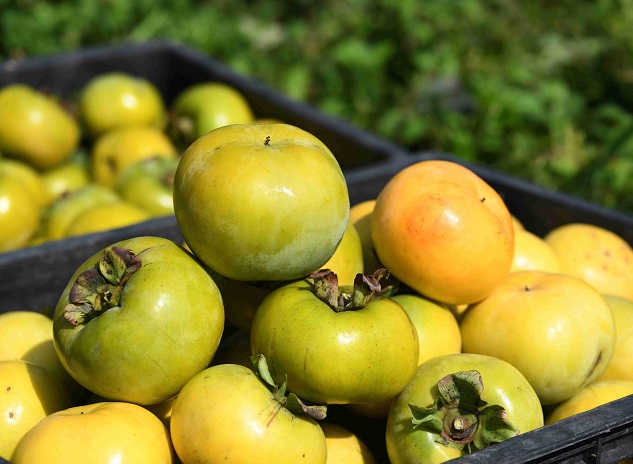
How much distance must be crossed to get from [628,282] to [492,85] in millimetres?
2722

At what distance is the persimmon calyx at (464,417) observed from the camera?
1479mm

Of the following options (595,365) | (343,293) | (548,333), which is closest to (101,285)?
(343,293)

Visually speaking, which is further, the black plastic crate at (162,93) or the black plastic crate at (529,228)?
the black plastic crate at (162,93)

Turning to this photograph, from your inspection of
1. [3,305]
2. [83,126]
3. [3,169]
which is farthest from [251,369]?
[83,126]

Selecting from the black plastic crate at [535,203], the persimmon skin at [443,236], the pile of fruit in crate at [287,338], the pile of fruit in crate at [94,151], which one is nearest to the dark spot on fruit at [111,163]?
the pile of fruit in crate at [94,151]

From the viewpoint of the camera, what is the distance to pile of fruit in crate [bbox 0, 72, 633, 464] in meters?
1.42

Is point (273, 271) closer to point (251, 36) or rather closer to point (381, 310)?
point (381, 310)

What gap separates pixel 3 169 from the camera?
2.98 meters

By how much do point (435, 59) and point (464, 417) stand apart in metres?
3.86

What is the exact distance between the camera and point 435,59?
16.6 feet

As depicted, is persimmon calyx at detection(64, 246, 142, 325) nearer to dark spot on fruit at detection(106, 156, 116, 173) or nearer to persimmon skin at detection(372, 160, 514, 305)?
persimmon skin at detection(372, 160, 514, 305)

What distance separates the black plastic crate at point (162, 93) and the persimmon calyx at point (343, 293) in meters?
1.01

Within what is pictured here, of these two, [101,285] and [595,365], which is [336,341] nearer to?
[101,285]

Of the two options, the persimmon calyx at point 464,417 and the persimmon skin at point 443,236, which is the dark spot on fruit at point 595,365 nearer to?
the persimmon skin at point 443,236
